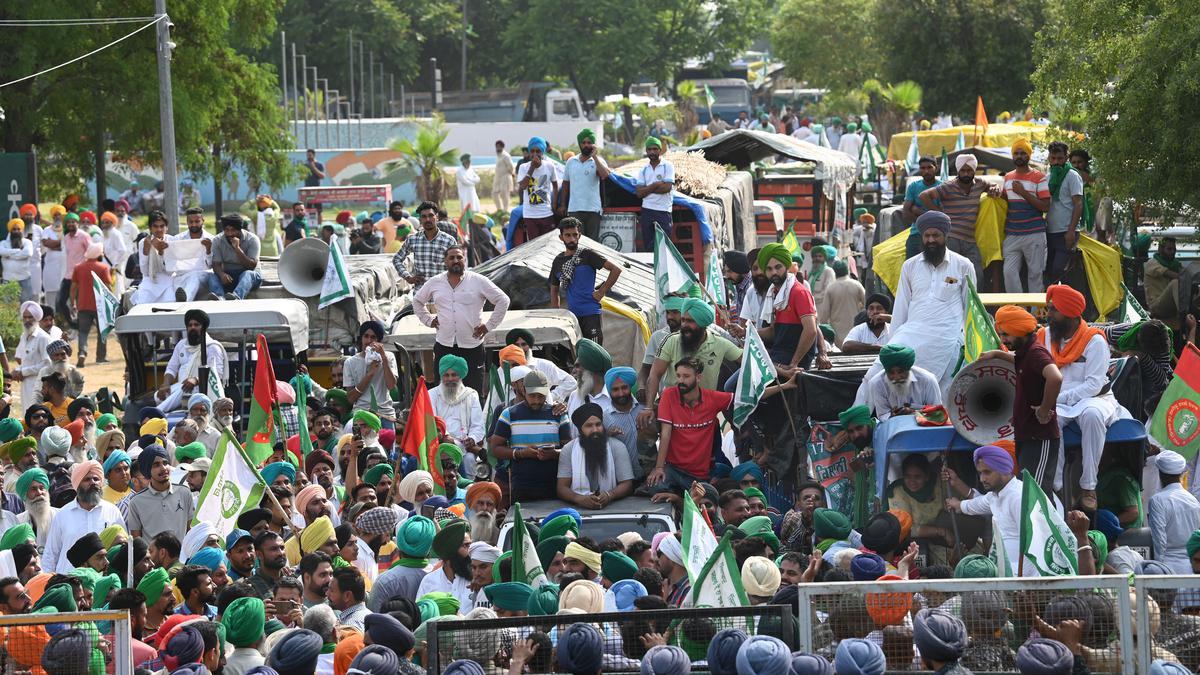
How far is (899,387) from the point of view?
10953 mm

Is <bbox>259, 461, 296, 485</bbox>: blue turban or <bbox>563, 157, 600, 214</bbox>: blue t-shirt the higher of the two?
<bbox>563, 157, 600, 214</bbox>: blue t-shirt

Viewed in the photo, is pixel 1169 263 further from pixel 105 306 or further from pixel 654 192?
pixel 105 306

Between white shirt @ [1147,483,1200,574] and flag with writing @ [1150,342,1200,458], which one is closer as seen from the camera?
white shirt @ [1147,483,1200,574]

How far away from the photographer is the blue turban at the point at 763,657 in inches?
250

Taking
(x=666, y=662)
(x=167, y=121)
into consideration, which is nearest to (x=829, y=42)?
(x=167, y=121)

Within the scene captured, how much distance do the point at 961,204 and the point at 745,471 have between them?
5334 millimetres

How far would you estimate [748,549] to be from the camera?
29.7 feet

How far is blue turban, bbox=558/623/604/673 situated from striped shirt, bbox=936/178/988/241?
9609 millimetres

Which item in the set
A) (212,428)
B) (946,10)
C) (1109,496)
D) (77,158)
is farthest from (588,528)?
(946,10)

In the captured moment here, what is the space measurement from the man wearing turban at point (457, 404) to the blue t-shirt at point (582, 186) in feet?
20.0

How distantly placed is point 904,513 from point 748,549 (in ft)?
4.27

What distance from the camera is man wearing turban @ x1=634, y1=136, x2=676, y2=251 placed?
1919 centimetres

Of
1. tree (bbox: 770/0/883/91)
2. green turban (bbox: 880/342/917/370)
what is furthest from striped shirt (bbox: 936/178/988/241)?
tree (bbox: 770/0/883/91)

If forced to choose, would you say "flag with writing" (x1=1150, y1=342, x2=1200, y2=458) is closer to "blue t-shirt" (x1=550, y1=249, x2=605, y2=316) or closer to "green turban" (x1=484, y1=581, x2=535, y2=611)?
"green turban" (x1=484, y1=581, x2=535, y2=611)
